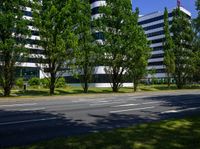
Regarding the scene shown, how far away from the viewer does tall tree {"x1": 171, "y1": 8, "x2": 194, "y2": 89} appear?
211 ft

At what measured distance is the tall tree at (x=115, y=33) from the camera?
44594 millimetres

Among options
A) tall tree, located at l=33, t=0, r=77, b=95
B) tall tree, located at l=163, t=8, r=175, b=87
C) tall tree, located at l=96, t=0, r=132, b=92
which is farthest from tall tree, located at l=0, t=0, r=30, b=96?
tall tree, located at l=163, t=8, r=175, b=87

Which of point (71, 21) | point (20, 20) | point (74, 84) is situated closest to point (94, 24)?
point (71, 21)

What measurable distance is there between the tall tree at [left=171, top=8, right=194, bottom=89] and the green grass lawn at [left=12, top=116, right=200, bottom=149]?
54.2 metres

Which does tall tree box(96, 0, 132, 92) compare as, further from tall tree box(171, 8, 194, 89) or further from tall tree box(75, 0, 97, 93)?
tall tree box(171, 8, 194, 89)

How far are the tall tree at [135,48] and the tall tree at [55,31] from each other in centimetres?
→ 1022

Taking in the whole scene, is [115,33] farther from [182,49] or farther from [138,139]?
[138,139]

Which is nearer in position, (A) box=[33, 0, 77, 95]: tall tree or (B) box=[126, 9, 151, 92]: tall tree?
(A) box=[33, 0, 77, 95]: tall tree

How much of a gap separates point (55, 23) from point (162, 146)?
98.1 feet

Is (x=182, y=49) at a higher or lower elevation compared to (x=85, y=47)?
higher

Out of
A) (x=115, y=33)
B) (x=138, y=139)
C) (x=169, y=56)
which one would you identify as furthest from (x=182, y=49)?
(x=138, y=139)

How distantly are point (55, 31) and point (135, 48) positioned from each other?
42.3 ft

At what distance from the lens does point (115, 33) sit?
4616 cm

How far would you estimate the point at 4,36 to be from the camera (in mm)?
31891
